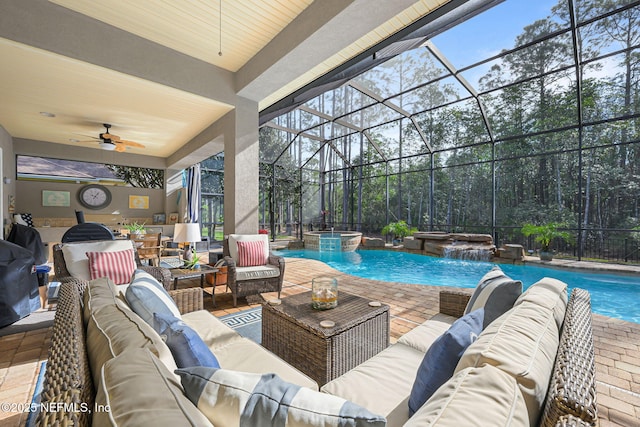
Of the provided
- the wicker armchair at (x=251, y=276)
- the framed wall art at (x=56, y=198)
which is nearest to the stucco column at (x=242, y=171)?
the wicker armchair at (x=251, y=276)

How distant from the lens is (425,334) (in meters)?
1.76

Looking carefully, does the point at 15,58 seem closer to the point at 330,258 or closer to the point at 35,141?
the point at 35,141

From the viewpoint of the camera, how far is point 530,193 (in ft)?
26.9

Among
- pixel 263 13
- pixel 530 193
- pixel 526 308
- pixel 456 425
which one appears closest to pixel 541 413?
pixel 456 425

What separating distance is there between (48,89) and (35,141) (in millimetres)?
4261

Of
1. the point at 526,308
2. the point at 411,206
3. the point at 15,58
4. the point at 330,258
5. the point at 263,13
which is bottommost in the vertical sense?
the point at 330,258

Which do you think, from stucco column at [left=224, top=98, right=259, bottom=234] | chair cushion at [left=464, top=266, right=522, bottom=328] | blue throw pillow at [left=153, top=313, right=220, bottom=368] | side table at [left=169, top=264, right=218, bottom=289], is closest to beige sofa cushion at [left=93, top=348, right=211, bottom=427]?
blue throw pillow at [left=153, top=313, right=220, bottom=368]

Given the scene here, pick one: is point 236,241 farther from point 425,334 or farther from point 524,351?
point 524,351

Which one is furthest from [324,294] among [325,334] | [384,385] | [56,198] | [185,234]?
[56,198]

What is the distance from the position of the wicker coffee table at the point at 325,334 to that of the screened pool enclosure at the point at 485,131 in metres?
3.34

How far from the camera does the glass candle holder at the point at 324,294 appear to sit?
204 centimetres

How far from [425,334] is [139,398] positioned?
1.63 metres

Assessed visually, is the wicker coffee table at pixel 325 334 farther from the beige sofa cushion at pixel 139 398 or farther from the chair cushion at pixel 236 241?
the chair cushion at pixel 236 241

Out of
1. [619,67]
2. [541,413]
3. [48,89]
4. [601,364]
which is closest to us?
[541,413]
